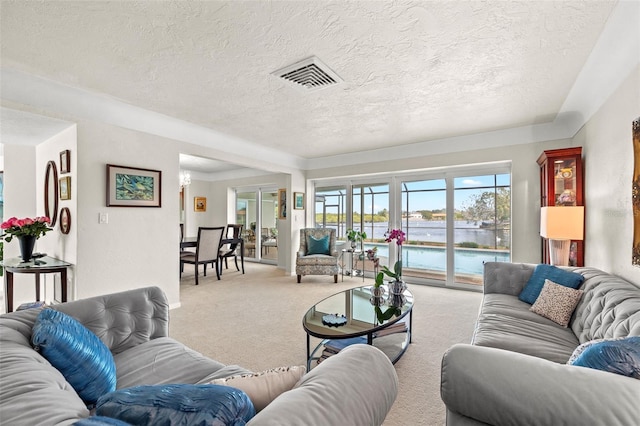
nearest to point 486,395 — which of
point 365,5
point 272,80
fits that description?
point 365,5

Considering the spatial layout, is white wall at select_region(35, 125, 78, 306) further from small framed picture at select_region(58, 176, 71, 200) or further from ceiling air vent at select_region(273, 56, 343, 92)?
ceiling air vent at select_region(273, 56, 343, 92)

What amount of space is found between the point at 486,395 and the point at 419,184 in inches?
176

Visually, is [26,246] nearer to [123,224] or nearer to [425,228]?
[123,224]

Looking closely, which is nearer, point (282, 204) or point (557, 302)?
point (557, 302)

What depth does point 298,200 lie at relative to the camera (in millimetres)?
5992

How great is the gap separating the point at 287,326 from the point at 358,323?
1184 mm

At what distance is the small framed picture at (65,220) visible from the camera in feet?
9.94

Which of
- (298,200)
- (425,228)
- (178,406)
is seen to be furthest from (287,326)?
(298,200)

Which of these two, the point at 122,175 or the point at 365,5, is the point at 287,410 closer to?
the point at 365,5

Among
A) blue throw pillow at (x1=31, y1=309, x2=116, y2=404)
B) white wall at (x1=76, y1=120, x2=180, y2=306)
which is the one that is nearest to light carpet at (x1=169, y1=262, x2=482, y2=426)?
white wall at (x1=76, y1=120, x2=180, y2=306)

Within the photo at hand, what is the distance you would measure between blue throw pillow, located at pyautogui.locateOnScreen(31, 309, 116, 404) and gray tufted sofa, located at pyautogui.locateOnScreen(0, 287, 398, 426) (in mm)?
54

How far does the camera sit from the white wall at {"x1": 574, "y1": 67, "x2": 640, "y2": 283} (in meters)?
2.05

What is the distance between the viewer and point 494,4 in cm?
165

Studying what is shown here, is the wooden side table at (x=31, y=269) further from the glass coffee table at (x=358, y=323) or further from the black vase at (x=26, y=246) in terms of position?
the glass coffee table at (x=358, y=323)
